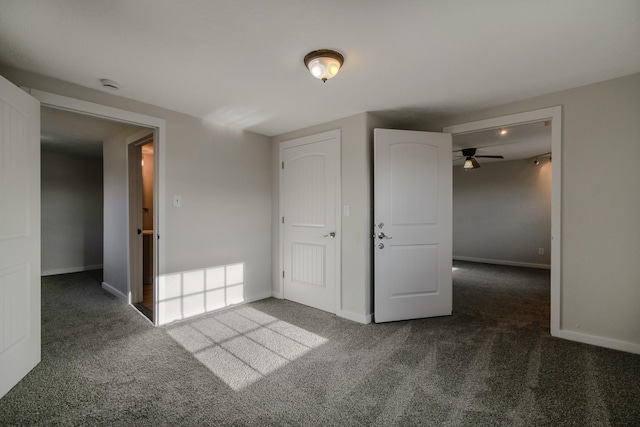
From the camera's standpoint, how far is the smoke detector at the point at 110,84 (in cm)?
240

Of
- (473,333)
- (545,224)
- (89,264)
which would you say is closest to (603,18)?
(473,333)

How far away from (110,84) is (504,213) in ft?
23.5

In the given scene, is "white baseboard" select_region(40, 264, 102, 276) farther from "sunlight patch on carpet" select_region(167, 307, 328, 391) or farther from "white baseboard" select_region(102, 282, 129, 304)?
"sunlight patch on carpet" select_region(167, 307, 328, 391)

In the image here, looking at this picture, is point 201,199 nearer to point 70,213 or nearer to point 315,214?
point 315,214

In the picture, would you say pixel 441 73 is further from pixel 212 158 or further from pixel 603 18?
pixel 212 158

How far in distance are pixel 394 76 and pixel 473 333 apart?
2421 millimetres

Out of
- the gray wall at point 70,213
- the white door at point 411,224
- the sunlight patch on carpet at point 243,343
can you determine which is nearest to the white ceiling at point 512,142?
the white door at point 411,224

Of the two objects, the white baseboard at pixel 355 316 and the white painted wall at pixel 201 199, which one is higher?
the white painted wall at pixel 201 199

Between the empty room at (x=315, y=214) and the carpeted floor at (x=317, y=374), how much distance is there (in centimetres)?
2

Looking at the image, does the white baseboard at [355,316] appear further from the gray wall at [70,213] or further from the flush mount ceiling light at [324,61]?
the gray wall at [70,213]

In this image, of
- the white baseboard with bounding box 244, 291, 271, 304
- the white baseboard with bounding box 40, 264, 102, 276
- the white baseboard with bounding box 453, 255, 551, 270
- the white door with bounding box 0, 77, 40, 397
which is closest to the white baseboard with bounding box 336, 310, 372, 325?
the white baseboard with bounding box 244, 291, 271, 304

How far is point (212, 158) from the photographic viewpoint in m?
3.45

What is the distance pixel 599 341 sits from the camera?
2508 millimetres

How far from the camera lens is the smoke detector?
240cm
